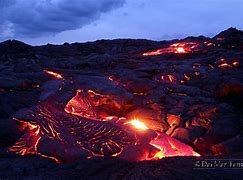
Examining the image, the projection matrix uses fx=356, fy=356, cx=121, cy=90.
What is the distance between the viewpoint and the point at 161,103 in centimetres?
851

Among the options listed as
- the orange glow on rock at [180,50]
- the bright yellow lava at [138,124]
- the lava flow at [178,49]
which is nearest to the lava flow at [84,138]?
the bright yellow lava at [138,124]

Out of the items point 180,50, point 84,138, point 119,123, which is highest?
point 180,50

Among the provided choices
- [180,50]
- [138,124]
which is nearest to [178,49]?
[180,50]

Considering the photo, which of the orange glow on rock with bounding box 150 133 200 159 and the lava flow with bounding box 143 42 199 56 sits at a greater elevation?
the lava flow with bounding box 143 42 199 56

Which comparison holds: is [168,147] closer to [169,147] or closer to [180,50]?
[169,147]

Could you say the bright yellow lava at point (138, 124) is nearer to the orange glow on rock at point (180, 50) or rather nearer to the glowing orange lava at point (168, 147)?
the glowing orange lava at point (168, 147)

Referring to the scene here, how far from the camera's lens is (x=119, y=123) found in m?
7.16

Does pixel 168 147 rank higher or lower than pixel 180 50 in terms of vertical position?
lower

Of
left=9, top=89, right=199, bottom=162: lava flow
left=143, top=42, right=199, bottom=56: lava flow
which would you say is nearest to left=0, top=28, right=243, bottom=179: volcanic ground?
left=9, top=89, right=199, bottom=162: lava flow

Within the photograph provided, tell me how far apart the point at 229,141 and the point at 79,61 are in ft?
26.4

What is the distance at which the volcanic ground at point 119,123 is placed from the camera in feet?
17.4

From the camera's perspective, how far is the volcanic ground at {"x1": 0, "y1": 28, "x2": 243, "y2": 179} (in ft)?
17.4

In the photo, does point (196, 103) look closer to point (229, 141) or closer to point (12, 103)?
point (229, 141)

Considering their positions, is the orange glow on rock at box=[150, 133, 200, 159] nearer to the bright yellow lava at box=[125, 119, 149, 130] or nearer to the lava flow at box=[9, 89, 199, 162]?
the lava flow at box=[9, 89, 199, 162]
